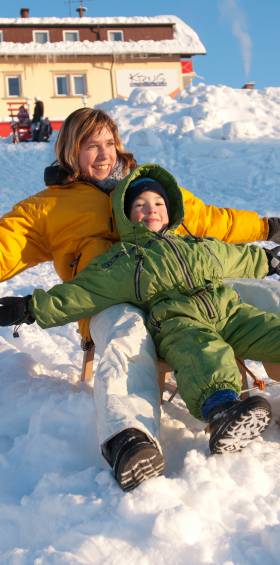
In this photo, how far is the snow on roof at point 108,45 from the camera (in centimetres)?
2402

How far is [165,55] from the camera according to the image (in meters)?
24.9

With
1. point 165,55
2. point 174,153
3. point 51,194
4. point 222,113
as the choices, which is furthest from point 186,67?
point 51,194

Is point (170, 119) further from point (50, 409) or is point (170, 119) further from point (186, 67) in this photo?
point (186, 67)

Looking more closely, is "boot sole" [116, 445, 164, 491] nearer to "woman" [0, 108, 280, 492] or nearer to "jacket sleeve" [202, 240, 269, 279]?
"woman" [0, 108, 280, 492]

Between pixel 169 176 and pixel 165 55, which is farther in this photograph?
pixel 165 55

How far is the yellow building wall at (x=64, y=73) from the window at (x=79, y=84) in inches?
7.5

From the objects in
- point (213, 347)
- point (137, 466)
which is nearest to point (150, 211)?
point (213, 347)

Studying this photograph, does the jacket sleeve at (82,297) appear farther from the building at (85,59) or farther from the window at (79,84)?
the window at (79,84)

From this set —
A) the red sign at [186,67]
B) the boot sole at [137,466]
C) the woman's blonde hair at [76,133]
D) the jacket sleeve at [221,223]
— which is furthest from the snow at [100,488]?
the red sign at [186,67]

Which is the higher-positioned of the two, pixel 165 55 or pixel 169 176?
pixel 165 55

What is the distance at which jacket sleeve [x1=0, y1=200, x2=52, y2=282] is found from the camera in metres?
2.91

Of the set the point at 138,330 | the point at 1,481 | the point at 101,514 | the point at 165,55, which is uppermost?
the point at 165,55

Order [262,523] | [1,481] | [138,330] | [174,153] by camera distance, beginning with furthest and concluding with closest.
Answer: [174,153]
[138,330]
[1,481]
[262,523]

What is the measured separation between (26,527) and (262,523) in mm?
645
